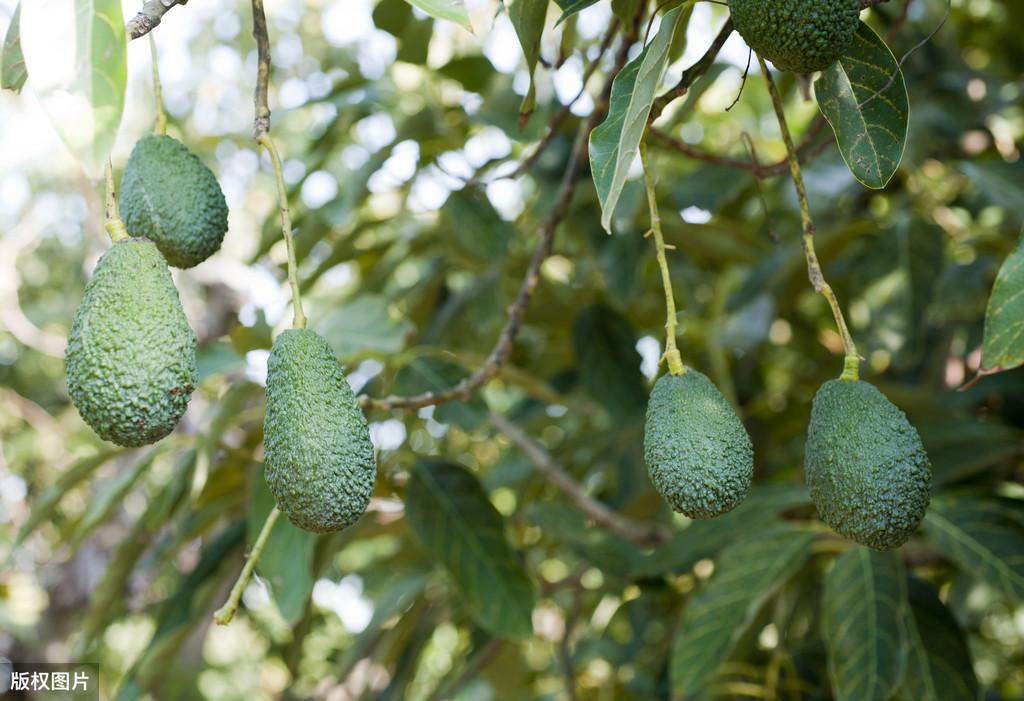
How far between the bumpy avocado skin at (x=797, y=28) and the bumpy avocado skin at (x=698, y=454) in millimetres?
275

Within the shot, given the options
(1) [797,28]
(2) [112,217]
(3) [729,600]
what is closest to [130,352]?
(2) [112,217]

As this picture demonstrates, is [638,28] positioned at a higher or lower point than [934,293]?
higher

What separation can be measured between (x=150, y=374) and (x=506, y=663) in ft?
5.37

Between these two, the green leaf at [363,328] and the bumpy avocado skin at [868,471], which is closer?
the bumpy avocado skin at [868,471]

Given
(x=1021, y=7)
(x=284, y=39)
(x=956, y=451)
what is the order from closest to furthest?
(x=956, y=451)
(x=1021, y=7)
(x=284, y=39)

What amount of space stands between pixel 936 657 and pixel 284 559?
937 millimetres

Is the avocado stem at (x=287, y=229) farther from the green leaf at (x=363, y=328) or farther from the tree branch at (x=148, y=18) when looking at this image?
the green leaf at (x=363, y=328)

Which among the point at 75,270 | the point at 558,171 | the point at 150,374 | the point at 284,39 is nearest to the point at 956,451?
the point at 558,171

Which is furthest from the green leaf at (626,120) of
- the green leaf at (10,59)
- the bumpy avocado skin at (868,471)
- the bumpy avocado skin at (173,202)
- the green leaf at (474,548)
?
the green leaf at (474,548)

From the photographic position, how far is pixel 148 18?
81cm

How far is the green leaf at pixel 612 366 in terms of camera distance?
2.06m

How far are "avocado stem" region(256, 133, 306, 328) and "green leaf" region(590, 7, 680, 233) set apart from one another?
26 cm

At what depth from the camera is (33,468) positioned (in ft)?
18.1

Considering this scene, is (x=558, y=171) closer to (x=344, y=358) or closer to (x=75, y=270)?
(x=344, y=358)
